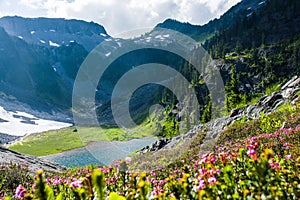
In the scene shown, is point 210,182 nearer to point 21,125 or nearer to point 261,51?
point 261,51

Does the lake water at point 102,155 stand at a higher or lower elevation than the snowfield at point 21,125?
lower

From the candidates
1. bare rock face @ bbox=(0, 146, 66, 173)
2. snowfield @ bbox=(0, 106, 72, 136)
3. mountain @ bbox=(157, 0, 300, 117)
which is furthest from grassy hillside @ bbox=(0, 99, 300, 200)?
snowfield @ bbox=(0, 106, 72, 136)

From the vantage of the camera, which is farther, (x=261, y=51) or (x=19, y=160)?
(x=261, y=51)

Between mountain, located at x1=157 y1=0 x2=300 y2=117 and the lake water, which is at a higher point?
mountain, located at x1=157 y1=0 x2=300 y2=117

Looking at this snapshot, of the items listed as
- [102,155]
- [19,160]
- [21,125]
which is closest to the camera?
[19,160]

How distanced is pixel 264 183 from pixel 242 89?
282ft

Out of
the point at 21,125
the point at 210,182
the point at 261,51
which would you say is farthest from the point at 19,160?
the point at 21,125

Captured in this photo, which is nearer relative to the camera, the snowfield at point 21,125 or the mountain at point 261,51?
the mountain at point 261,51

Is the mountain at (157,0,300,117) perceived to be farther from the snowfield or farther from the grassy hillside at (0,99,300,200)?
the snowfield

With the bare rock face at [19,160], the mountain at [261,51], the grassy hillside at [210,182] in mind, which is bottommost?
the grassy hillside at [210,182]

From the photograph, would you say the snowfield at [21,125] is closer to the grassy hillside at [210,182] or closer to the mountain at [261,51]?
the mountain at [261,51]

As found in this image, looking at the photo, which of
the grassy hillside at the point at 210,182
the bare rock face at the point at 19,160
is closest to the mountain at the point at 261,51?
the bare rock face at the point at 19,160

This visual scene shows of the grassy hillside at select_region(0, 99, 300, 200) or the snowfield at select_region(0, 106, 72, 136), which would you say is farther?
the snowfield at select_region(0, 106, 72, 136)

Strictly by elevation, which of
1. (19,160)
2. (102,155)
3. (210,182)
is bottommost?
(210,182)
